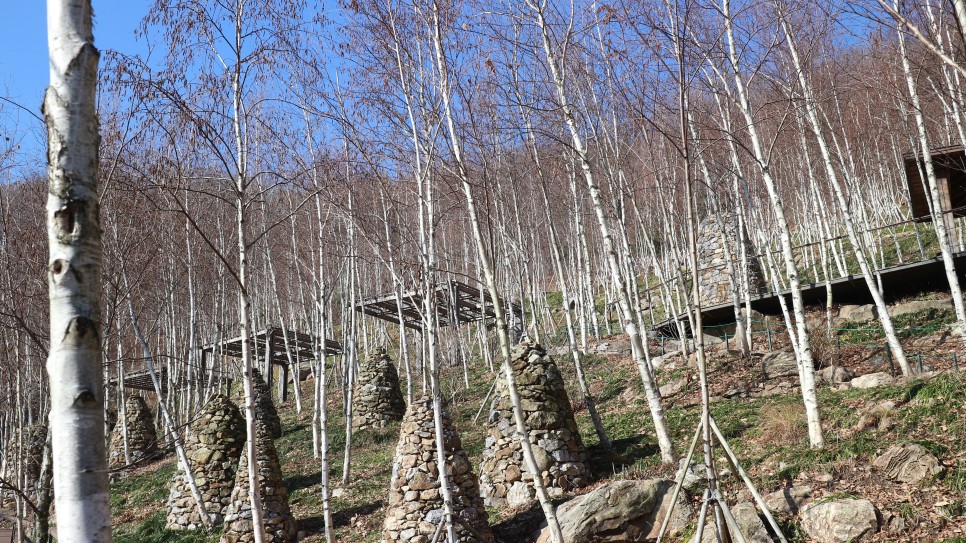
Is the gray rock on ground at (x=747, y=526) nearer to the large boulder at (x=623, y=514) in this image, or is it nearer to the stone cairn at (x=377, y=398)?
the large boulder at (x=623, y=514)

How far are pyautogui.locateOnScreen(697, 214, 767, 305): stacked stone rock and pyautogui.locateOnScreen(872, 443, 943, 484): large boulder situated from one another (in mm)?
10482

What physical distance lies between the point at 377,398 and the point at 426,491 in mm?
9537

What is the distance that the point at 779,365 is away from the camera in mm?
11758

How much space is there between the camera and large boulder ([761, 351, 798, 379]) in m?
11.6

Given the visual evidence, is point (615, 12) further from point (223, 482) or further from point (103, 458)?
point (223, 482)

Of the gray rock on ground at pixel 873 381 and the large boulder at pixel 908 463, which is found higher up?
the gray rock on ground at pixel 873 381

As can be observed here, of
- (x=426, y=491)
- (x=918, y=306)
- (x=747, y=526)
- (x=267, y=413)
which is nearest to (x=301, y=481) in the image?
(x=267, y=413)

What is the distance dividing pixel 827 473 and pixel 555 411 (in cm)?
340

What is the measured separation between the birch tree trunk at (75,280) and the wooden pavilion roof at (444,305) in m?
12.5

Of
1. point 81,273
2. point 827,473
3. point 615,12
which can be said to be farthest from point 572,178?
point 81,273

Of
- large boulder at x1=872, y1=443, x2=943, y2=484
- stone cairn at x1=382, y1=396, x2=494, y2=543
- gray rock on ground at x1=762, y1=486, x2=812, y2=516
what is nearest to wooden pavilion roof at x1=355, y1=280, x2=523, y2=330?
stone cairn at x1=382, y1=396, x2=494, y2=543

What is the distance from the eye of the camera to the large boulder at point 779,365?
38.0 feet

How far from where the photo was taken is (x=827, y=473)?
22.1 ft

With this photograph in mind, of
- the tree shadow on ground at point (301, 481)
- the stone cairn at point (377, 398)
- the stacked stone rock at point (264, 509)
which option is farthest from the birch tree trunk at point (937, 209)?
the stone cairn at point (377, 398)
